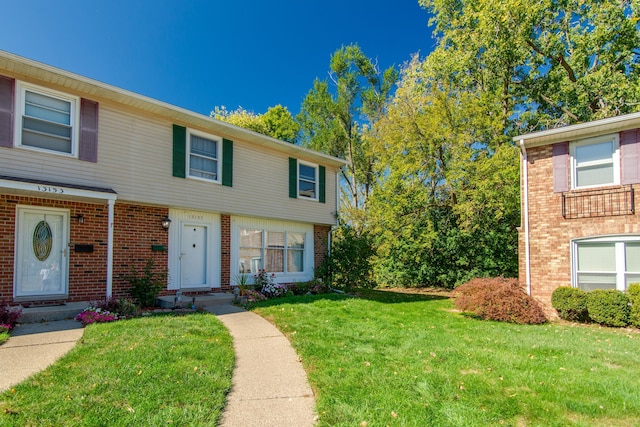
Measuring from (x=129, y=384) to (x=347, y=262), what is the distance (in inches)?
403

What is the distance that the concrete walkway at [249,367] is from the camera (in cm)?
357

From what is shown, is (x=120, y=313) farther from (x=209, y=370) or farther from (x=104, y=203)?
(x=209, y=370)

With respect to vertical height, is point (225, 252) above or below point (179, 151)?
below

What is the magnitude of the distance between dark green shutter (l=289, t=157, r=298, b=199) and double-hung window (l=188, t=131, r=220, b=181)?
9.13 ft

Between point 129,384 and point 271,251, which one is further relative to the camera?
point 271,251

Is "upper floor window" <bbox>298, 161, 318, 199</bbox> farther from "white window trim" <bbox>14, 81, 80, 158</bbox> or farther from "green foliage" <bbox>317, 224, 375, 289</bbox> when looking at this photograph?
"white window trim" <bbox>14, 81, 80, 158</bbox>

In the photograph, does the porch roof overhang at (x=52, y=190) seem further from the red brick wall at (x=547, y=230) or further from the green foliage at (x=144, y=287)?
the red brick wall at (x=547, y=230)

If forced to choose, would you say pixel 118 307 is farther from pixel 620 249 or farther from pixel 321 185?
pixel 620 249

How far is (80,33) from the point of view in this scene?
42.7ft

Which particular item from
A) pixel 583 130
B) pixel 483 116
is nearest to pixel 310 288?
pixel 583 130

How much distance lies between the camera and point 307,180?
45.4 feet

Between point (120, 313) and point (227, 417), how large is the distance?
16.9 feet

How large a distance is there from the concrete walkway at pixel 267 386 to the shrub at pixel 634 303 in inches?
306

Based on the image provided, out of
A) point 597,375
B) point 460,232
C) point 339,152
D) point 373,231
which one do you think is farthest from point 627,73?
point 597,375
